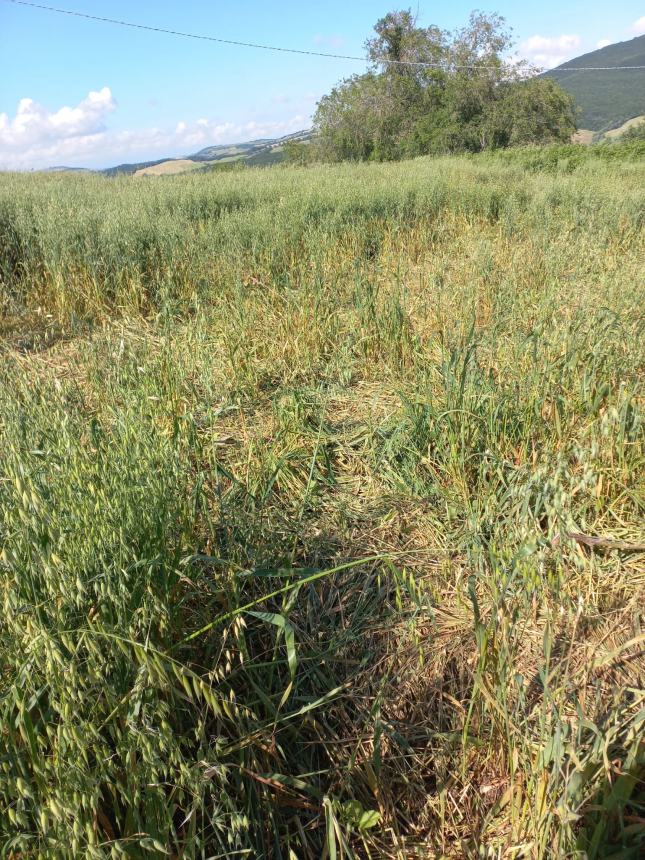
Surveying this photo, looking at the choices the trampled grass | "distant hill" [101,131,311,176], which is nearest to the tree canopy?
"distant hill" [101,131,311,176]

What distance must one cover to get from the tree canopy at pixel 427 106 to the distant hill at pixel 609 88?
53.1 meters

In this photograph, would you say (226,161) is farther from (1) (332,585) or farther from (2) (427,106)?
(1) (332,585)

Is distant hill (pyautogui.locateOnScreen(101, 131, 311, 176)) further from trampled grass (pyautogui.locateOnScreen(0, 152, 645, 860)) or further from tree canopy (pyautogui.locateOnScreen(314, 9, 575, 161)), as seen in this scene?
trampled grass (pyautogui.locateOnScreen(0, 152, 645, 860))

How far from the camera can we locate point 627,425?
2283mm

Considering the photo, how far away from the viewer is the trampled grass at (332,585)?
41.3 inches

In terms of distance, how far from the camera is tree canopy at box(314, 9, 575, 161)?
27969 mm

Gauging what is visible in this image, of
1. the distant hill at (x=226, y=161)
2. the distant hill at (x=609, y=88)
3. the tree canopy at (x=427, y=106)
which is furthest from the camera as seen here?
the distant hill at (x=609, y=88)

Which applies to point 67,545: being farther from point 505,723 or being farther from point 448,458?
point 448,458

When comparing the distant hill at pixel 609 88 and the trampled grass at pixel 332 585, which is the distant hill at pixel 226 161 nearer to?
the trampled grass at pixel 332 585

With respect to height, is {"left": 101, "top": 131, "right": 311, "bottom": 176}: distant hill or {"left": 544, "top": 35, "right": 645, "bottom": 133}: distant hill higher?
{"left": 544, "top": 35, "right": 645, "bottom": 133}: distant hill

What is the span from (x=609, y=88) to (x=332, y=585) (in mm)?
159658

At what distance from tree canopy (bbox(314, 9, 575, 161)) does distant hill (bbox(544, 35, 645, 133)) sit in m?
53.1

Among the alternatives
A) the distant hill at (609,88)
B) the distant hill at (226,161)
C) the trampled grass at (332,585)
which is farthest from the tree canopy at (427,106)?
the distant hill at (609,88)

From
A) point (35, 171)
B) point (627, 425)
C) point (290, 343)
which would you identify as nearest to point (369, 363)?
point (290, 343)
